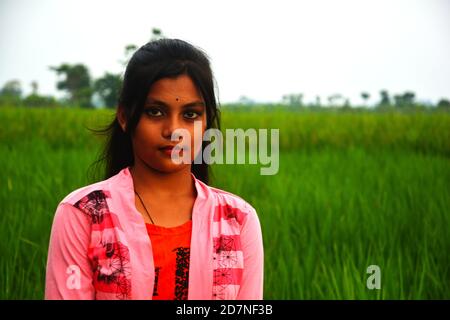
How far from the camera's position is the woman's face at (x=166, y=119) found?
0.75 metres

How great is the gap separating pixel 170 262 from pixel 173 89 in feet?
0.89

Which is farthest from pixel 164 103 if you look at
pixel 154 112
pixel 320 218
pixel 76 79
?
pixel 76 79

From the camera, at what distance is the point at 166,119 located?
753 millimetres

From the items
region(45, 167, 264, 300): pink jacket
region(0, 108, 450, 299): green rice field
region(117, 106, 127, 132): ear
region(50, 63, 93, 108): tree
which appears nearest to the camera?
region(45, 167, 264, 300): pink jacket

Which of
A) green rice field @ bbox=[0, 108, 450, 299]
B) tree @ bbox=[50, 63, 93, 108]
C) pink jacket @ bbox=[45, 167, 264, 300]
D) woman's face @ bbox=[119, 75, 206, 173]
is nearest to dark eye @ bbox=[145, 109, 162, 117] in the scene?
woman's face @ bbox=[119, 75, 206, 173]

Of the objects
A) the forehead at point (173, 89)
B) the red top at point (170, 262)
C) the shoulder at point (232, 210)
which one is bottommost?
the red top at point (170, 262)

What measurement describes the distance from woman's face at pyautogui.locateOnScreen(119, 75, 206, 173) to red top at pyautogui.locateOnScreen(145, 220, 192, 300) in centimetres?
10

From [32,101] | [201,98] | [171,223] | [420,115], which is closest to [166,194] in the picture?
[171,223]

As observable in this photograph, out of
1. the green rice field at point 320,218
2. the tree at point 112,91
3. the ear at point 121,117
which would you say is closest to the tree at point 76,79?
the tree at point 112,91

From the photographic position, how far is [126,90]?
0.80 meters

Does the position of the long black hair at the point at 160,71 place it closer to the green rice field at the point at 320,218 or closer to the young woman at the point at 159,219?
the young woman at the point at 159,219

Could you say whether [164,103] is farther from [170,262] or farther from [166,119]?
[170,262]

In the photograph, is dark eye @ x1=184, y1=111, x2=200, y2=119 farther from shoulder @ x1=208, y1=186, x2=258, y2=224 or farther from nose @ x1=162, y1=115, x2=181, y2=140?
shoulder @ x1=208, y1=186, x2=258, y2=224

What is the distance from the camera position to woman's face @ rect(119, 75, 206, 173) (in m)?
0.75
